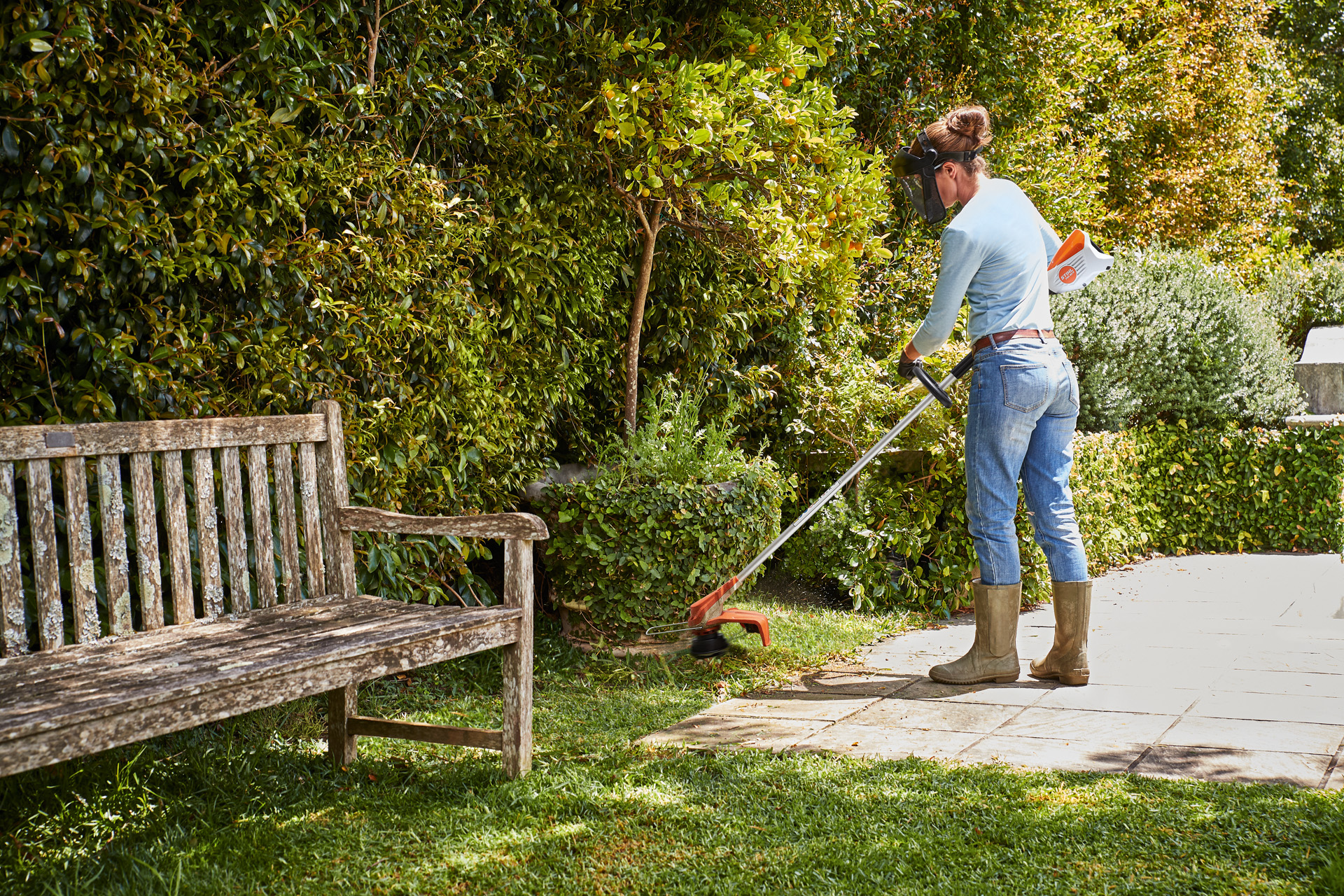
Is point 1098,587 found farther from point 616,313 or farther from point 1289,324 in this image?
point 1289,324

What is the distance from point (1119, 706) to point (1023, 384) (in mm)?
1253

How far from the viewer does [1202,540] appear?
8.40 m

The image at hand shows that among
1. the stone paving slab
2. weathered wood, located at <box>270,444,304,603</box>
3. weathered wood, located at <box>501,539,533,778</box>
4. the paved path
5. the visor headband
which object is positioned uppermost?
the visor headband

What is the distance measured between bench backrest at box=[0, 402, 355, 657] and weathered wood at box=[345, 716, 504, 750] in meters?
0.43

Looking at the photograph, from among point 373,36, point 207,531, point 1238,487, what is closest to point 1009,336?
point 373,36

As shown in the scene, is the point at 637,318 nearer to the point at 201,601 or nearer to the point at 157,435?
the point at 201,601

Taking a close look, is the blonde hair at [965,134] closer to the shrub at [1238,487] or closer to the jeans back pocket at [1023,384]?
the jeans back pocket at [1023,384]

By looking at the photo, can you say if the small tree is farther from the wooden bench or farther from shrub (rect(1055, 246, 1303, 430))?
shrub (rect(1055, 246, 1303, 430))

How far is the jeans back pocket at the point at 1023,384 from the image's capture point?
423cm

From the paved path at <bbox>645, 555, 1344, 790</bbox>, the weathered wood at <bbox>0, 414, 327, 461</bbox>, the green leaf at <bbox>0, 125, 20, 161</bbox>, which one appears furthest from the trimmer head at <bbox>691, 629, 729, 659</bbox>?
the green leaf at <bbox>0, 125, 20, 161</bbox>

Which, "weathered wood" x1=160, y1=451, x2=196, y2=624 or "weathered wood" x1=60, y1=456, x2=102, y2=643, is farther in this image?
"weathered wood" x1=160, y1=451, x2=196, y2=624

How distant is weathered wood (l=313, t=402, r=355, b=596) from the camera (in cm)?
357

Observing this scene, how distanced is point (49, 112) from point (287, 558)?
146cm

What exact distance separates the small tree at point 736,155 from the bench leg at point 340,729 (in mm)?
2292
